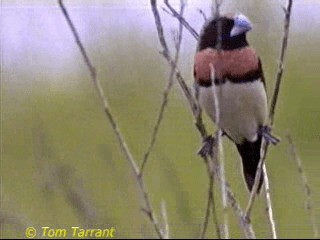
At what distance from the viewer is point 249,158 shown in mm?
1959

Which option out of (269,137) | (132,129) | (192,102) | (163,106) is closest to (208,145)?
(269,137)

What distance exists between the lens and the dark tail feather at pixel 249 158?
1935 mm

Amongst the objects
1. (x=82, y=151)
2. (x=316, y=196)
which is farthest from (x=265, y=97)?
(x=82, y=151)

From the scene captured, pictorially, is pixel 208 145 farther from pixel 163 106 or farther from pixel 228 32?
pixel 163 106

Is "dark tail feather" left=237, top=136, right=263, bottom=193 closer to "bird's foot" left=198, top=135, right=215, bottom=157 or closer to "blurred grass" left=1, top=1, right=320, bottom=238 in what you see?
"blurred grass" left=1, top=1, right=320, bottom=238

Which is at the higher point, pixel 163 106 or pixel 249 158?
pixel 163 106

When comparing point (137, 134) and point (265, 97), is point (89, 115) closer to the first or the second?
point (137, 134)

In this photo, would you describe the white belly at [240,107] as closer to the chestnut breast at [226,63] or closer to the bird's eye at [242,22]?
the chestnut breast at [226,63]

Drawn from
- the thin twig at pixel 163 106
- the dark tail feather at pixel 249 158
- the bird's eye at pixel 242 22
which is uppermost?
the thin twig at pixel 163 106

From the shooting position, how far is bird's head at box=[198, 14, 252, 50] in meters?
1.77

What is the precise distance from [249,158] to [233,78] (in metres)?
0.26

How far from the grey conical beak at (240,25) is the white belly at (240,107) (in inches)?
4.3

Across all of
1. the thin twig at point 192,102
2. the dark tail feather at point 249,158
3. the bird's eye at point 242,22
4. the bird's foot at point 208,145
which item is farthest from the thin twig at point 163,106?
the dark tail feather at point 249,158

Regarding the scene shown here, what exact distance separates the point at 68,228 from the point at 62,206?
10cm
